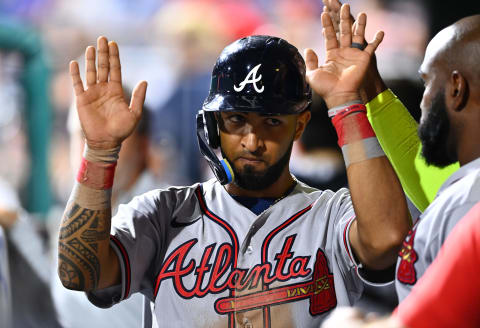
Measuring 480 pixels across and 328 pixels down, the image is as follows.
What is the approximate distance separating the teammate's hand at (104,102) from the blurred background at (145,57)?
271cm

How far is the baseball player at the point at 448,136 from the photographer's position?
1582 millimetres

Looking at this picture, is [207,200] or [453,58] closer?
[453,58]

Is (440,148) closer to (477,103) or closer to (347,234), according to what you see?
(477,103)

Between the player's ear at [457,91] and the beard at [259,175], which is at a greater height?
the player's ear at [457,91]

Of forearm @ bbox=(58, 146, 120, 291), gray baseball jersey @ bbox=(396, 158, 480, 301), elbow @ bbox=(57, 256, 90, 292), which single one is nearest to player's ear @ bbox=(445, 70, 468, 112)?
gray baseball jersey @ bbox=(396, 158, 480, 301)

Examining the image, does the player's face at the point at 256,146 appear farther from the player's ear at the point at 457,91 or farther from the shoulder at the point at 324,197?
the player's ear at the point at 457,91

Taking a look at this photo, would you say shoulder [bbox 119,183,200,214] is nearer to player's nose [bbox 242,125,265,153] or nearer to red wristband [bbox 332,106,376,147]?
player's nose [bbox 242,125,265,153]

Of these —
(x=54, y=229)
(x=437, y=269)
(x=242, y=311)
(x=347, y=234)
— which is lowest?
(x=54, y=229)

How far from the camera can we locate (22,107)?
17.9 feet

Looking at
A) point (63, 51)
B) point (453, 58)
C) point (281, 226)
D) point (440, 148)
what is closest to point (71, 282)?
point (281, 226)

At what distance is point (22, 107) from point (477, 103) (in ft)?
14.4

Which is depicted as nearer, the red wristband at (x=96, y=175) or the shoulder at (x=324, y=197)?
the red wristband at (x=96, y=175)

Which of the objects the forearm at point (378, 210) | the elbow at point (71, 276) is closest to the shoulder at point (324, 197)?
the forearm at point (378, 210)

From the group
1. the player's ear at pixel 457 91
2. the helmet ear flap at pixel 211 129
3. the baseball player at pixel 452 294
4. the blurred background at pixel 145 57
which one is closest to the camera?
Result: the baseball player at pixel 452 294
